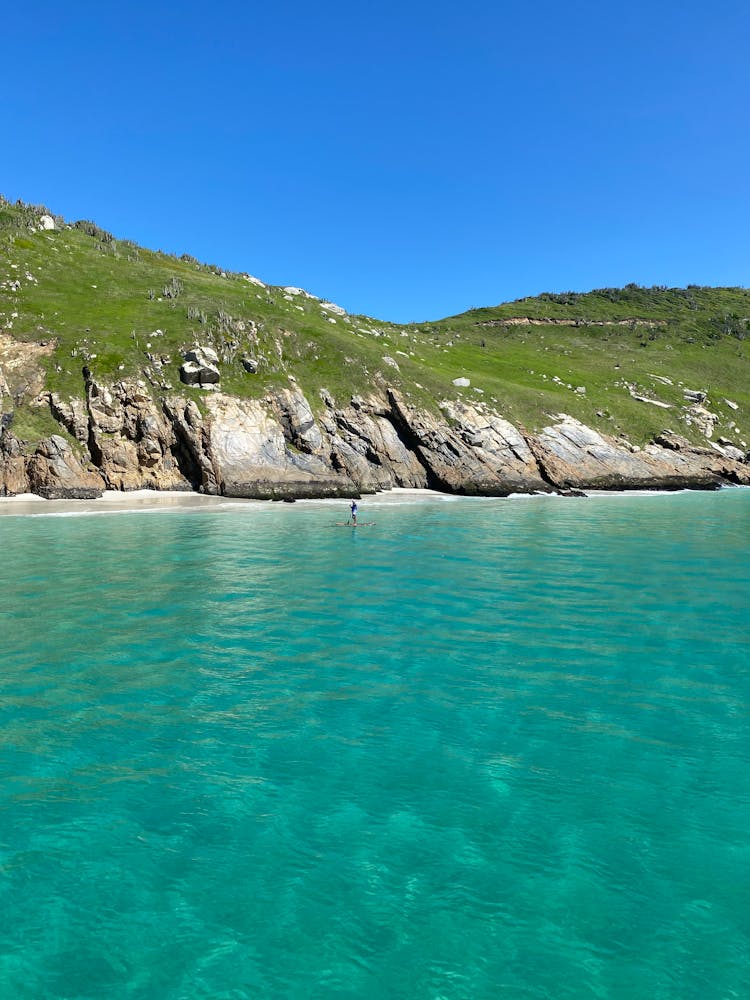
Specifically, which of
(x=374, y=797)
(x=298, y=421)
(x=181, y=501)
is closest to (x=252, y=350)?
(x=298, y=421)

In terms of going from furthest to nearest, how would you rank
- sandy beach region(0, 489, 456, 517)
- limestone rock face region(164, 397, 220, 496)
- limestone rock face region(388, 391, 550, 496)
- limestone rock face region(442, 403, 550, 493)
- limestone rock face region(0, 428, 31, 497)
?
limestone rock face region(442, 403, 550, 493) → limestone rock face region(388, 391, 550, 496) → limestone rock face region(164, 397, 220, 496) → limestone rock face region(0, 428, 31, 497) → sandy beach region(0, 489, 456, 517)

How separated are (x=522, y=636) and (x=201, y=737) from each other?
10521 millimetres

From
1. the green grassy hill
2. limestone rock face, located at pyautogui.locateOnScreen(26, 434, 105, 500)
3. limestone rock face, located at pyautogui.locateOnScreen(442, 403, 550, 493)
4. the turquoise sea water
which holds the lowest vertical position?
the turquoise sea water

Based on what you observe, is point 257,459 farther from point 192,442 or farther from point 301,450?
point 192,442

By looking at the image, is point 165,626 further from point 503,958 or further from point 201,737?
point 503,958

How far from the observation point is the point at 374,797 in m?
10.3

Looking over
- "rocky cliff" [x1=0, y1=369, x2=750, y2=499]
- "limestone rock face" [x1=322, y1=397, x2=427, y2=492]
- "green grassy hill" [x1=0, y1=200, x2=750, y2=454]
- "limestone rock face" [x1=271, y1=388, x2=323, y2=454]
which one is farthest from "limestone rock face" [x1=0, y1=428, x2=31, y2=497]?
"limestone rock face" [x1=322, y1=397, x2=427, y2=492]

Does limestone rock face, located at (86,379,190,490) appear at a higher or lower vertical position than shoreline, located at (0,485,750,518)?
higher

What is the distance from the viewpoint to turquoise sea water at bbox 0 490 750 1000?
7.05 m

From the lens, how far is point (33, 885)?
8.19 metres

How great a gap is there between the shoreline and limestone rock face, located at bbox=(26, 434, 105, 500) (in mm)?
1179

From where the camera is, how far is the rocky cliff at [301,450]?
69875 mm

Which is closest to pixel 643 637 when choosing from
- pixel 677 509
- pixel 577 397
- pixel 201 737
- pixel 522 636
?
pixel 522 636

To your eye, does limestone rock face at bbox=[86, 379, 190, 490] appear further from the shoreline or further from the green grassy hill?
the green grassy hill
